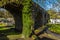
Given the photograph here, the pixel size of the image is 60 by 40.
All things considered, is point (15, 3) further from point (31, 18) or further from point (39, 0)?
point (39, 0)

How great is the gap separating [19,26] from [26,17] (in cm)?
734

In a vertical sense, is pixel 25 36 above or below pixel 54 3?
below

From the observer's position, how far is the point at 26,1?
59.7 ft

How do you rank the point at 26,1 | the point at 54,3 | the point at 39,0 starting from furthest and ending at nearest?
the point at 54,3, the point at 39,0, the point at 26,1

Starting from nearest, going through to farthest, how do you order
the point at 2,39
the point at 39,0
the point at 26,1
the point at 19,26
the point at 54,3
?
the point at 2,39 → the point at 26,1 → the point at 39,0 → the point at 19,26 → the point at 54,3

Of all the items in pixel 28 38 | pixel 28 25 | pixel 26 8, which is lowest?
pixel 28 38

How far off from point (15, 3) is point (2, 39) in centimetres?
427

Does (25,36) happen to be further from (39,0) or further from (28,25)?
(39,0)

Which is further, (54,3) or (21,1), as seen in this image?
(54,3)

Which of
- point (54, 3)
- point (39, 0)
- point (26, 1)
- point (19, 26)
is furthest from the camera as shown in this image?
point (54, 3)

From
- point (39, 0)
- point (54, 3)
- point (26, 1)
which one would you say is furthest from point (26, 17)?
point (54, 3)

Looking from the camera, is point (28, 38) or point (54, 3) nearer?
point (28, 38)

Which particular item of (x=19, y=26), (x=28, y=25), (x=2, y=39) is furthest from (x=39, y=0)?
(x=2, y=39)

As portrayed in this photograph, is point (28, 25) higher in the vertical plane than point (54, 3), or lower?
lower
